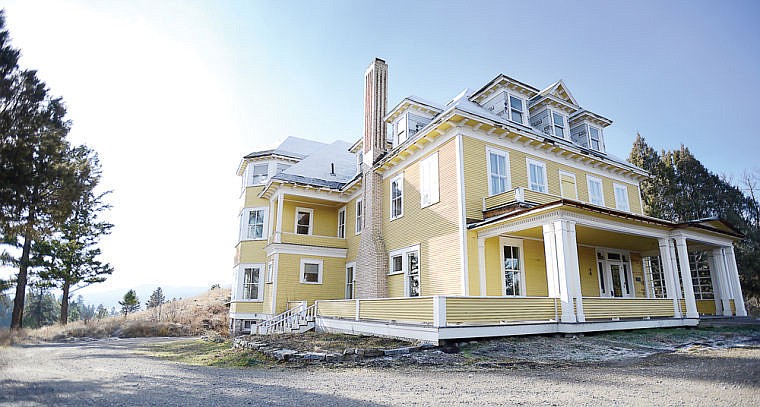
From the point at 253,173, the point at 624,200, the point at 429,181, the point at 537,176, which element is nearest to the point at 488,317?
the point at 429,181

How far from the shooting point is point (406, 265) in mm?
16156

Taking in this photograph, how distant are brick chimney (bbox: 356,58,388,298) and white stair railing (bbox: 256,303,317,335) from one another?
2.38 meters

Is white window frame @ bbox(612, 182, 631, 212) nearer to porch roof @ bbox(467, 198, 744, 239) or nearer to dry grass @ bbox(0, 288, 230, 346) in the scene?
porch roof @ bbox(467, 198, 744, 239)

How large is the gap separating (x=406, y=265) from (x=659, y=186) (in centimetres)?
2594

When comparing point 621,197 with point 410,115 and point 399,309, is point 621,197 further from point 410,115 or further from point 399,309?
point 399,309

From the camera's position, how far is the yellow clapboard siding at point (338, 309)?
45.0ft

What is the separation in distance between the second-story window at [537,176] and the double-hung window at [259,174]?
14507mm

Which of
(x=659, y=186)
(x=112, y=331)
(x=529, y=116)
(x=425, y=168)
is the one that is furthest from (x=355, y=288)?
(x=659, y=186)

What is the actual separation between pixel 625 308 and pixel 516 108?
8965 millimetres

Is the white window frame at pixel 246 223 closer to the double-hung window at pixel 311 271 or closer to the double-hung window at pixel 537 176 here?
the double-hung window at pixel 311 271

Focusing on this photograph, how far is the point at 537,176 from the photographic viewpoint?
1631 centimetres

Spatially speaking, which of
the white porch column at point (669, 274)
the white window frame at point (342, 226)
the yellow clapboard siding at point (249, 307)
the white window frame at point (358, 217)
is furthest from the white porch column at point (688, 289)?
the yellow clapboard siding at point (249, 307)

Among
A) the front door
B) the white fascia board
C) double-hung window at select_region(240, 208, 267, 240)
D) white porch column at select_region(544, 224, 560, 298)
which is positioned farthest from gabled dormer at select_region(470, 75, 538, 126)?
double-hung window at select_region(240, 208, 267, 240)

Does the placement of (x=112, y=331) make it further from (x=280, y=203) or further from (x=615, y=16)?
(x=615, y=16)
